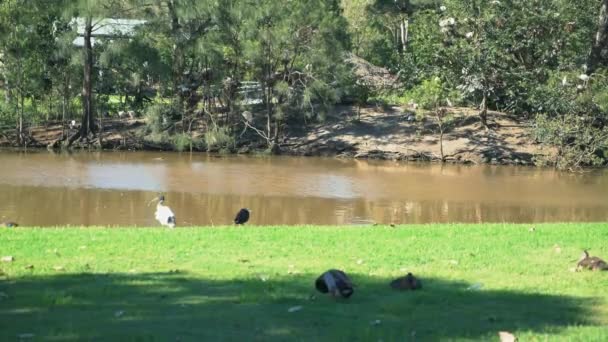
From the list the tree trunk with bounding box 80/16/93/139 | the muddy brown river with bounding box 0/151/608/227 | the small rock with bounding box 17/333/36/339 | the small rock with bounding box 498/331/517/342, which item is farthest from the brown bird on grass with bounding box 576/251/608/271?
the tree trunk with bounding box 80/16/93/139

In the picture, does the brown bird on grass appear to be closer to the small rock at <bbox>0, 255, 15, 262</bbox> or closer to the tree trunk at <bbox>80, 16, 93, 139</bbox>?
the small rock at <bbox>0, 255, 15, 262</bbox>

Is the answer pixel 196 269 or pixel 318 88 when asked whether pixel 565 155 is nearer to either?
pixel 318 88

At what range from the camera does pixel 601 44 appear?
34750 millimetres

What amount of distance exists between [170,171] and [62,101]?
38.5ft

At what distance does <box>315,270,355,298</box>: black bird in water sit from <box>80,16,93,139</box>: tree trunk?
29925mm

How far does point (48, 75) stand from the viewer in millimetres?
35875

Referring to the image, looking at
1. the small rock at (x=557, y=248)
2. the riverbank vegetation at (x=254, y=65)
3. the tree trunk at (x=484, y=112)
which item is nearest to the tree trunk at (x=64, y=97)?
the riverbank vegetation at (x=254, y=65)

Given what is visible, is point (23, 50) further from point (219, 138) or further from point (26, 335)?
point (26, 335)

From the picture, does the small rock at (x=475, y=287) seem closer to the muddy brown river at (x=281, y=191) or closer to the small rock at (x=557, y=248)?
the small rock at (x=557, y=248)

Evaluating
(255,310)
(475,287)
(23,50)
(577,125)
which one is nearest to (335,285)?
(255,310)

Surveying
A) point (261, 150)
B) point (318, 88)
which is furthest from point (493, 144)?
point (261, 150)

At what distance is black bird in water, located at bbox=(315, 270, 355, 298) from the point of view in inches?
274

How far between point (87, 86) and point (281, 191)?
15.9 meters

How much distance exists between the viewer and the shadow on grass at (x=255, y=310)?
5.80 m
